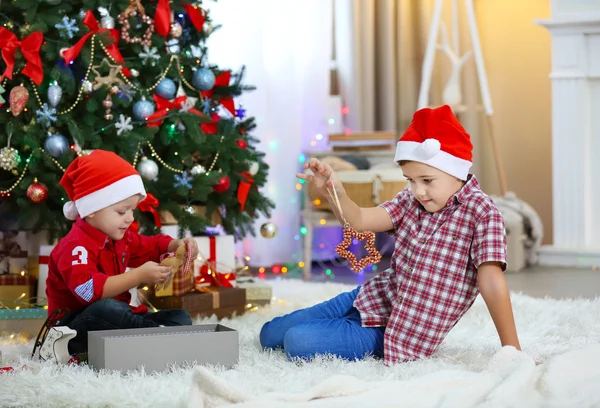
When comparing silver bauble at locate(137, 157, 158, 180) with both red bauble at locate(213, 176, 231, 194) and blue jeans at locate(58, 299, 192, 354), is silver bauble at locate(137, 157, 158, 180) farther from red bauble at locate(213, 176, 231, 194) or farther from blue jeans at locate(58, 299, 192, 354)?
blue jeans at locate(58, 299, 192, 354)

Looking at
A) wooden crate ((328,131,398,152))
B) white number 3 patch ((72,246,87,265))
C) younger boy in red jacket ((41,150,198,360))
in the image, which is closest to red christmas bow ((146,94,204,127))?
younger boy in red jacket ((41,150,198,360))

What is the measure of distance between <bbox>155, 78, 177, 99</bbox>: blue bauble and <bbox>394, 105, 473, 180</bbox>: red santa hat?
103cm

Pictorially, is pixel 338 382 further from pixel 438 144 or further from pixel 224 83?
pixel 224 83

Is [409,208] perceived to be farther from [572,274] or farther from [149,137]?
[572,274]

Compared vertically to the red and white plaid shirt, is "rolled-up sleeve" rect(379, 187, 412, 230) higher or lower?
higher

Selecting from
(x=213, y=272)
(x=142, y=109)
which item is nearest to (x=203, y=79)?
(x=142, y=109)

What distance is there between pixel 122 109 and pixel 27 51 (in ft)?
1.12

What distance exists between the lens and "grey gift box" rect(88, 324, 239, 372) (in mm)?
1642

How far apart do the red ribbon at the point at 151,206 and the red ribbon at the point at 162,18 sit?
1.75 ft

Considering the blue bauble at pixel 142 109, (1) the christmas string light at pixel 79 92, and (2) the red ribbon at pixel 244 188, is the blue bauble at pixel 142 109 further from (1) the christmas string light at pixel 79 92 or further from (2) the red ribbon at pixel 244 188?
(2) the red ribbon at pixel 244 188

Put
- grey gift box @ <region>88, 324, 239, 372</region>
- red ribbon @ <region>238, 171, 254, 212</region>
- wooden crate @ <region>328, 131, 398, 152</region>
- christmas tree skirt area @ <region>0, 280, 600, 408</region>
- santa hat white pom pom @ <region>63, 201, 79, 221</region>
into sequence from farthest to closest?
wooden crate @ <region>328, 131, 398, 152</region>, red ribbon @ <region>238, 171, 254, 212</region>, santa hat white pom pom @ <region>63, 201, 79, 221</region>, grey gift box @ <region>88, 324, 239, 372</region>, christmas tree skirt area @ <region>0, 280, 600, 408</region>

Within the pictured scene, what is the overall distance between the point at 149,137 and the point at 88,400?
1.18m

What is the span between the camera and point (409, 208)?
186 cm

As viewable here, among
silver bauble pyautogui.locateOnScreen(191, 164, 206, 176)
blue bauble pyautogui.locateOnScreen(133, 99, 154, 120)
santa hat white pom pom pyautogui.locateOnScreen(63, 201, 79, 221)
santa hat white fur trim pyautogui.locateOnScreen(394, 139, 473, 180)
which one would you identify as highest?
blue bauble pyautogui.locateOnScreen(133, 99, 154, 120)
